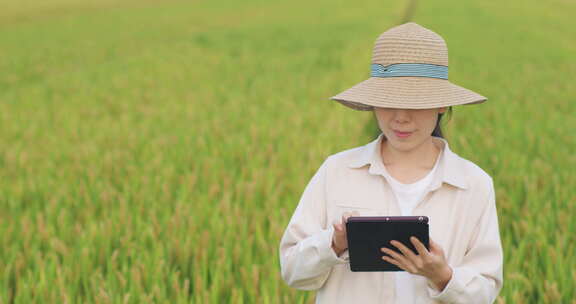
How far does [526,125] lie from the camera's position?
4836 mm

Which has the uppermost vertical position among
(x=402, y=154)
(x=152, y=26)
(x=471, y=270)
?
(x=402, y=154)

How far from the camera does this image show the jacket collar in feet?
4.13

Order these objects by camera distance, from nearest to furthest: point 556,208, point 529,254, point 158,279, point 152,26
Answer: point 158,279 → point 529,254 → point 556,208 → point 152,26

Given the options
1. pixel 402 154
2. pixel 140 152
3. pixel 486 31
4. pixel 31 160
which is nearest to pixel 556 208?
pixel 402 154

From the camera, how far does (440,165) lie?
4.29ft

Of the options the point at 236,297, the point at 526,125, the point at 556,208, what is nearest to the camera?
the point at 236,297

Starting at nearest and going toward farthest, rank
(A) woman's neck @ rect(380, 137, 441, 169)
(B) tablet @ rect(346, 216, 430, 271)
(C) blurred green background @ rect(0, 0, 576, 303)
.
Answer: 1. (B) tablet @ rect(346, 216, 430, 271)
2. (A) woman's neck @ rect(380, 137, 441, 169)
3. (C) blurred green background @ rect(0, 0, 576, 303)

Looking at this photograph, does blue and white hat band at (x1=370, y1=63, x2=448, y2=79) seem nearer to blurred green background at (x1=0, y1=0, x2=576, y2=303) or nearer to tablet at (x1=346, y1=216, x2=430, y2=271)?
tablet at (x1=346, y1=216, x2=430, y2=271)

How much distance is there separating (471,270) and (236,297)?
97 centimetres

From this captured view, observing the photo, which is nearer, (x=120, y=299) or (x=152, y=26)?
(x=120, y=299)

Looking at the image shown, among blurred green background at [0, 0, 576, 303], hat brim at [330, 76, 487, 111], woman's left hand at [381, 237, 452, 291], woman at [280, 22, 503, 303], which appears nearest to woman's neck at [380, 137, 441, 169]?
woman at [280, 22, 503, 303]

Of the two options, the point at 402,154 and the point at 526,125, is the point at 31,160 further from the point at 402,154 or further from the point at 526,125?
the point at 526,125

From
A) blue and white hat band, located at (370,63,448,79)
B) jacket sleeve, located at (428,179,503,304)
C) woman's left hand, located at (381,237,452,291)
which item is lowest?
jacket sleeve, located at (428,179,503,304)

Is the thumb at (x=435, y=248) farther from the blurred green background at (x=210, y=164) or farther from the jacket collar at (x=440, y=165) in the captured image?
the blurred green background at (x=210, y=164)
